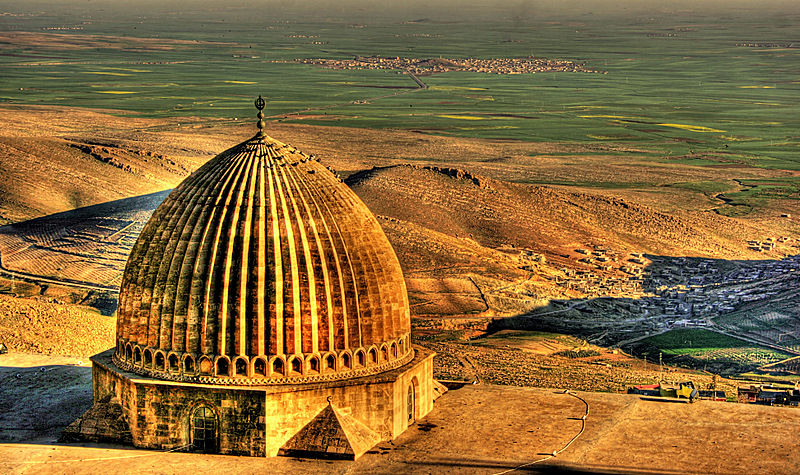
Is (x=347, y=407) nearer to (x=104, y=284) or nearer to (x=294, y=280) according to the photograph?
(x=294, y=280)

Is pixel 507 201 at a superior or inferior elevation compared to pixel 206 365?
superior

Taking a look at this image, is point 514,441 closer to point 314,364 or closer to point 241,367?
point 314,364

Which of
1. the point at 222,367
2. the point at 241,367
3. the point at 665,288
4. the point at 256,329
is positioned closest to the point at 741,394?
the point at 256,329

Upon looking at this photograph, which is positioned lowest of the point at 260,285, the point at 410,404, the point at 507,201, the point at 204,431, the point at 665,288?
the point at 204,431

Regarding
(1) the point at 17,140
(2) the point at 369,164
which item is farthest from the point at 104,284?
(2) the point at 369,164

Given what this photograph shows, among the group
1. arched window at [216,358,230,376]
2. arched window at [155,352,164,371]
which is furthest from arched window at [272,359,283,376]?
arched window at [155,352,164,371]

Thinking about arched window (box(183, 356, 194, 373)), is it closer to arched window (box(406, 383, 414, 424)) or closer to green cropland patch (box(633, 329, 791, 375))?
arched window (box(406, 383, 414, 424))

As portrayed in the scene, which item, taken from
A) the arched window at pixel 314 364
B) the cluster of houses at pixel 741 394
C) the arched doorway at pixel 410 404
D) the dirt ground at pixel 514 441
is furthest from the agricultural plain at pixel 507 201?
the arched window at pixel 314 364

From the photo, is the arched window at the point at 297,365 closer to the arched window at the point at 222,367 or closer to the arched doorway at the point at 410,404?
the arched window at the point at 222,367
